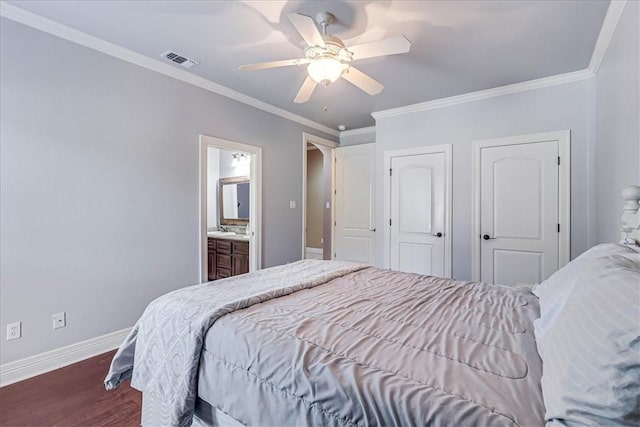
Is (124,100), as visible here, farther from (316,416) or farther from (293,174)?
(316,416)

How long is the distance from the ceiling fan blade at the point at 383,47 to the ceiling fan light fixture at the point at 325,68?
0.12 meters

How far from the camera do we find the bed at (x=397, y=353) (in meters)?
0.73

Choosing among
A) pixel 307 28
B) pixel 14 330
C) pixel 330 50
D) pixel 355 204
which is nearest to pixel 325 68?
pixel 330 50

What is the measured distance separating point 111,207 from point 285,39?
2.02m

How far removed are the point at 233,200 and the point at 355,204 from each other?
7.16ft

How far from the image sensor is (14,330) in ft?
7.02

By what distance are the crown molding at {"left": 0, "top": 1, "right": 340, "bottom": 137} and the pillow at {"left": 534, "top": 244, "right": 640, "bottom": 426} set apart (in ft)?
11.3

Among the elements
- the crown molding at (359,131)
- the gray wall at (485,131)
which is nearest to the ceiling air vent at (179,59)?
the gray wall at (485,131)

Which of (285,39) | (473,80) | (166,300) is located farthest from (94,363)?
(473,80)

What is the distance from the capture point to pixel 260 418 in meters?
1.06

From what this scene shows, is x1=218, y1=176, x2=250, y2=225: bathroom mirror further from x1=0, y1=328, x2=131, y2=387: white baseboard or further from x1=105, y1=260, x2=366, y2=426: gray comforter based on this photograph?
x1=105, y1=260, x2=366, y2=426: gray comforter

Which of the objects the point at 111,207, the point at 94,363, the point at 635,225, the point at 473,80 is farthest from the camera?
the point at 473,80

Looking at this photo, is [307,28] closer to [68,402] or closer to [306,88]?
[306,88]

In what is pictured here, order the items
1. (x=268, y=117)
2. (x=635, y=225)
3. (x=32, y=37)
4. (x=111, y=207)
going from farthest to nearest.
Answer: (x=268, y=117), (x=111, y=207), (x=32, y=37), (x=635, y=225)
